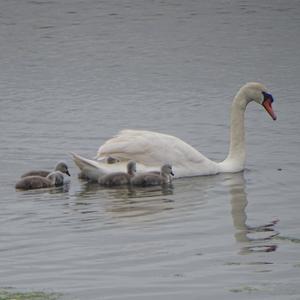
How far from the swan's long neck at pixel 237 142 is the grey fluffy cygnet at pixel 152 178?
3.76 feet

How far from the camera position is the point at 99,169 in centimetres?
1455

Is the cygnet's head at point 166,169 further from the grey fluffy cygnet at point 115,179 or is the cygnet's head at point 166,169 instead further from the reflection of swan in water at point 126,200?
the grey fluffy cygnet at point 115,179

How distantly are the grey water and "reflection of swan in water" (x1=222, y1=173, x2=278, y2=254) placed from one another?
0.8 inches

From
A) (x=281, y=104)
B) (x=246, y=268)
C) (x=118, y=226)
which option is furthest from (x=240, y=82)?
(x=246, y=268)

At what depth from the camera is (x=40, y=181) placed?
14016 millimetres

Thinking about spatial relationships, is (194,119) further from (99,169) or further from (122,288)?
(122,288)

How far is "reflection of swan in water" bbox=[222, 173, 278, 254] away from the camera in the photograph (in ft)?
Result: 35.1

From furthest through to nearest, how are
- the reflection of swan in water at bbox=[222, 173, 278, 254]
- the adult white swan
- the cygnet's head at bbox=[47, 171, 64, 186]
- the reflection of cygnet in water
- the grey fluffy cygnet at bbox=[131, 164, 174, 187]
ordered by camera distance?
the adult white swan → the grey fluffy cygnet at bbox=[131, 164, 174, 187] → the cygnet's head at bbox=[47, 171, 64, 186] → the reflection of cygnet in water → the reflection of swan in water at bbox=[222, 173, 278, 254]

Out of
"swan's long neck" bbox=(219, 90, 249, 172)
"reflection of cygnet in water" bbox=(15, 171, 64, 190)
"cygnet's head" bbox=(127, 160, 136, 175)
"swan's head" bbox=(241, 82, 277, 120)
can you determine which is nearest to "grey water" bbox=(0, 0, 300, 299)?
"reflection of cygnet in water" bbox=(15, 171, 64, 190)

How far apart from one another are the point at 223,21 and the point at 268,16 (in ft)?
4.23

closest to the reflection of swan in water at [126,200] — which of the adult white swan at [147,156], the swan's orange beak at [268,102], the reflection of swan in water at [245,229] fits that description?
the adult white swan at [147,156]

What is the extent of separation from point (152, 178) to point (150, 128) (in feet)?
12.6

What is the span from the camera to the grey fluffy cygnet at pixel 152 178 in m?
14.3

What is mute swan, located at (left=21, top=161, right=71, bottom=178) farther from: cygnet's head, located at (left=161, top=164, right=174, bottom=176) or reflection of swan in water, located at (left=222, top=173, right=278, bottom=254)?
reflection of swan in water, located at (left=222, top=173, right=278, bottom=254)
